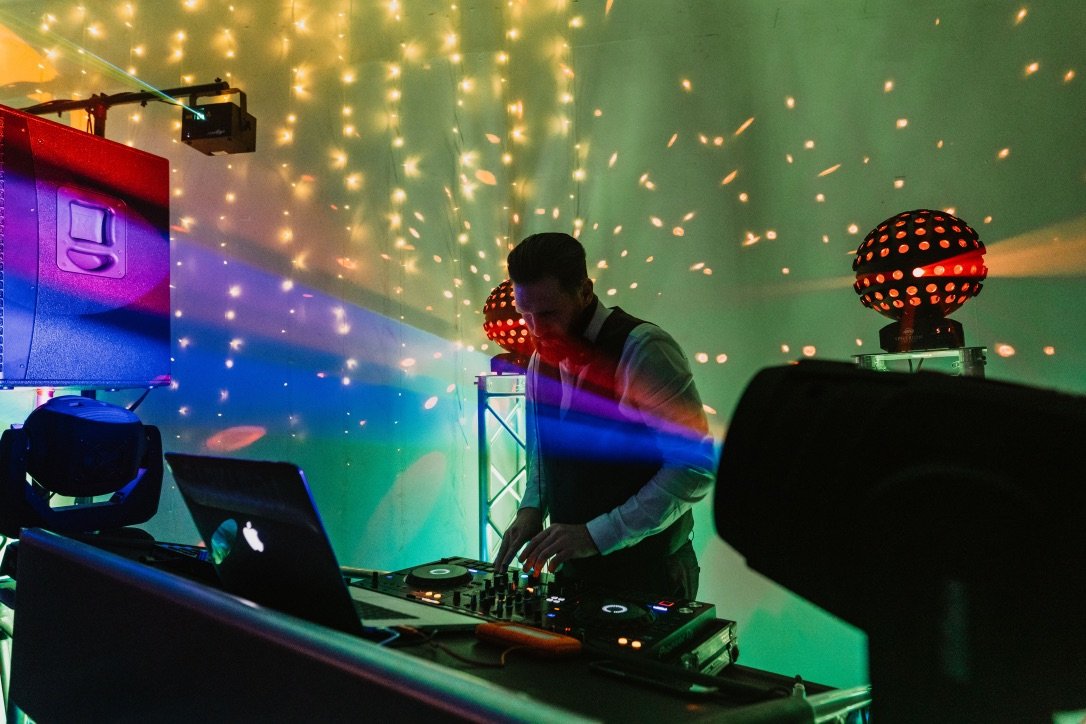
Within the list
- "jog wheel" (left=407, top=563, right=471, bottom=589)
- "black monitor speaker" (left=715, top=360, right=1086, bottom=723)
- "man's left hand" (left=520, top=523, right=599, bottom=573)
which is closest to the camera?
"black monitor speaker" (left=715, top=360, right=1086, bottom=723)

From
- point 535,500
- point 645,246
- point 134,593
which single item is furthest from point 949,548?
point 645,246

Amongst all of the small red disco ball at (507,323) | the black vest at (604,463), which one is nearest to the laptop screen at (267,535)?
the black vest at (604,463)

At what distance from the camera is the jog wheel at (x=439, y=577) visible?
3.64 feet

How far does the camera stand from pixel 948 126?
9.21 feet

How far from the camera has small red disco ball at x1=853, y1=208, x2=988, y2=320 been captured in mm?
1858

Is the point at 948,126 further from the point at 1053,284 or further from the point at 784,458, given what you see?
the point at 784,458

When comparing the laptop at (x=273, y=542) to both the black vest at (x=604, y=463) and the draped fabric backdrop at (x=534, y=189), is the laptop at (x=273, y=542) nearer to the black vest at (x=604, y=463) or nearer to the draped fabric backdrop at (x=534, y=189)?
the black vest at (x=604, y=463)

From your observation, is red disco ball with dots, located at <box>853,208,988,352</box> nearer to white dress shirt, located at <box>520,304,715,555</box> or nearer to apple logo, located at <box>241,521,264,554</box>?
white dress shirt, located at <box>520,304,715,555</box>

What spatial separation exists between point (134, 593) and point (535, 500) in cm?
103

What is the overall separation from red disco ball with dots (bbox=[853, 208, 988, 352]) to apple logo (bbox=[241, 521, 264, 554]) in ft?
5.76

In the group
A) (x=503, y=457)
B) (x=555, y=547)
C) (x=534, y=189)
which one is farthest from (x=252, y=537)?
(x=534, y=189)

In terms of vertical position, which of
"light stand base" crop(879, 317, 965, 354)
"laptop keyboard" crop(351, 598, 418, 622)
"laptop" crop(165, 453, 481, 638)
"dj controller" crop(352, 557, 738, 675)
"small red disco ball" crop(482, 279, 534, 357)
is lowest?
"dj controller" crop(352, 557, 738, 675)

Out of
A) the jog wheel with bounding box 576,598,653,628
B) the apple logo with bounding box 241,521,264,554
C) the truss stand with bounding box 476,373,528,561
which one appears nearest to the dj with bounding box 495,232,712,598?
the jog wheel with bounding box 576,598,653,628

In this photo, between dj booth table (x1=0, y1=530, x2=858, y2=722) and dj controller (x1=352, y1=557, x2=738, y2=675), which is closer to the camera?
dj booth table (x1=0, y1=530, x2=858, y2=722)
